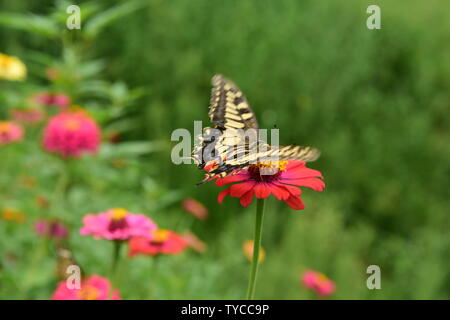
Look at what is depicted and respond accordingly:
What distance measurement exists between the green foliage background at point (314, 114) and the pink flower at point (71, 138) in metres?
0.52

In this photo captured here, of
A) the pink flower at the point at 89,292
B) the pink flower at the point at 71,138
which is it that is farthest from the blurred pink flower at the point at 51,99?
the pink flower at the point at 89,292

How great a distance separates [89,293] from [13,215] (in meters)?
0.97

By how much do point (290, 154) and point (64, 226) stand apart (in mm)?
933

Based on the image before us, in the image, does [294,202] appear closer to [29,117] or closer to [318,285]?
[318,285]

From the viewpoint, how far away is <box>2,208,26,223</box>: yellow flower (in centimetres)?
171

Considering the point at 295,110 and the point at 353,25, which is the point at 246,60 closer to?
the point at 295,110

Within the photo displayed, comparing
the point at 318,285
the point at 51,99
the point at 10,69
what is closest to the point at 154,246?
the point at 318,285

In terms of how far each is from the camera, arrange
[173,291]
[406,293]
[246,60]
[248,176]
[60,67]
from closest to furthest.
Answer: [248,176]
[173,291]
[60,67]
[406,293]
[246,60]

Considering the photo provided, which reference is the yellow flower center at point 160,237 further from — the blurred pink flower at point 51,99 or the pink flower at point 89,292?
the blurred pink flower at point 51,99

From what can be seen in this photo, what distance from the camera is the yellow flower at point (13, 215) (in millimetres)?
1715

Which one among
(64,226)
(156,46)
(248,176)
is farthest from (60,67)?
(156,46)

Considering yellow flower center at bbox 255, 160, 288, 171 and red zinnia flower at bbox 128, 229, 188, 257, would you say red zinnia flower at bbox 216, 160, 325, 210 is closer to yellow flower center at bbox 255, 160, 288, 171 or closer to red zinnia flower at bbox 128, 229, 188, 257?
yellow flower center at bbox 255, 160, 288, 171

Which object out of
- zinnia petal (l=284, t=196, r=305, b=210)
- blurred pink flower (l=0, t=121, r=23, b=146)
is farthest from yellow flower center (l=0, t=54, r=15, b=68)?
zinnia petal (l=284, t=196, r=305, b=210)
